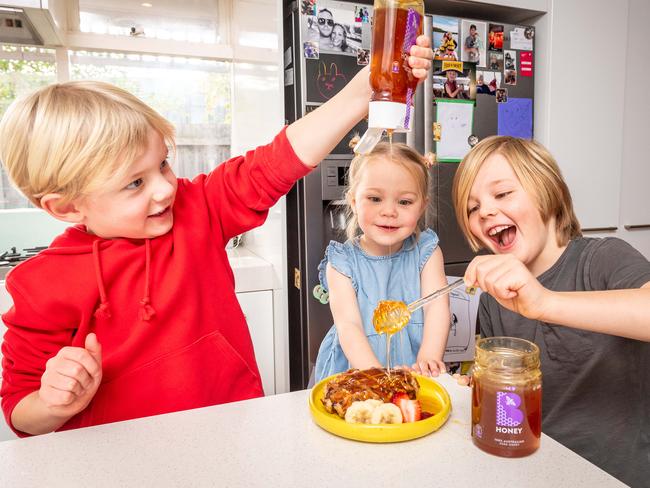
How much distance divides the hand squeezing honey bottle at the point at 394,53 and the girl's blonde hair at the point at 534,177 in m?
0.42

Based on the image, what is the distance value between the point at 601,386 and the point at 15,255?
87.3 inches

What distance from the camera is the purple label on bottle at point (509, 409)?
0.67 meters

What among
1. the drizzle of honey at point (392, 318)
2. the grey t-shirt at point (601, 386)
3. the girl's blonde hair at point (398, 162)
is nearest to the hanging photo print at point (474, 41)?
the girl's blonde hair at point (398, 162)

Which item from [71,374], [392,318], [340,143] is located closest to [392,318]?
[392,318]

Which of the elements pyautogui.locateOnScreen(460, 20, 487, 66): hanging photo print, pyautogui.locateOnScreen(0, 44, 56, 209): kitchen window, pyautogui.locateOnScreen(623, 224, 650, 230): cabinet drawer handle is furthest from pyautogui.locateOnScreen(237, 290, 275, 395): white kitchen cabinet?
pyautogui.locateOnScreen(623, 224, 650, 230): cabinet drawer handle

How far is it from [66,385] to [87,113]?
43cm

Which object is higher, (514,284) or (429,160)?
(429,160)

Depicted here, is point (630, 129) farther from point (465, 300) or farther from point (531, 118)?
point (465, 300)

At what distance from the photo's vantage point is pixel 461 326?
214 centimetres

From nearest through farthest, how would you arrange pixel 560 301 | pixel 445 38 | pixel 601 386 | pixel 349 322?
pixel 560 301
pixel 601 386
pixel 349 322
pixel 445 38

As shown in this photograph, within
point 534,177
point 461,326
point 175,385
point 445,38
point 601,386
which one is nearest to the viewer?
point 175,385

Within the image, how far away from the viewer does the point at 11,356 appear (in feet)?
2.98

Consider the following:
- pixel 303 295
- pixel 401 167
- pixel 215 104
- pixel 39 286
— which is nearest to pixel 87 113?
pixel 39 286

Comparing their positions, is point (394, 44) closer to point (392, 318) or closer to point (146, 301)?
point (392, 318)
